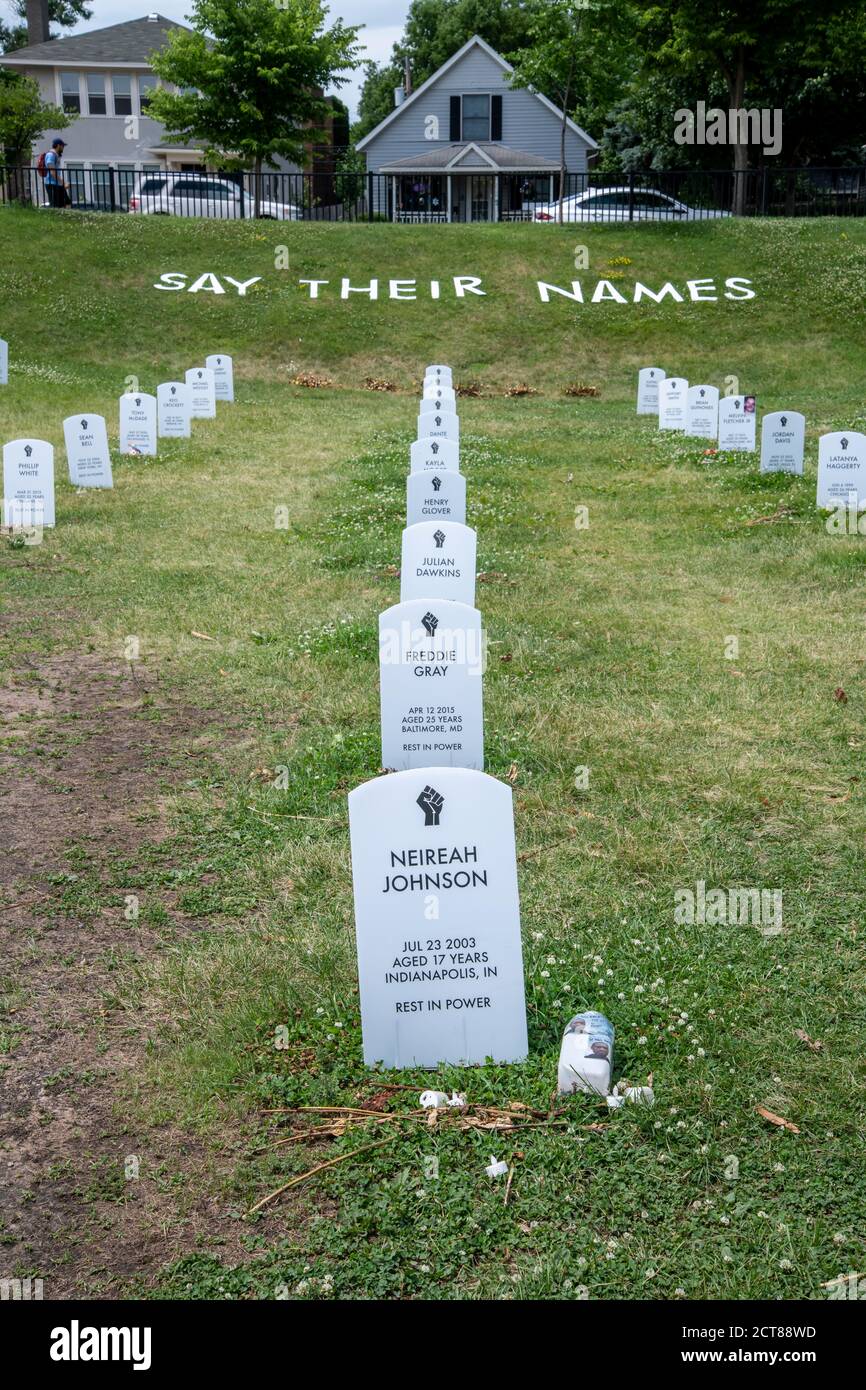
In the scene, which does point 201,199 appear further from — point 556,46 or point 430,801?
point 430,801

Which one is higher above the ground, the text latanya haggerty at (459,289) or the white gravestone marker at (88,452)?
the text latanya haggerty at (459,289)

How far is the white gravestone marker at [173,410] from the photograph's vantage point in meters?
18.1

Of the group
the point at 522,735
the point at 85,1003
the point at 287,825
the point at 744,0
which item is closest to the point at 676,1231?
the point at 85,1003

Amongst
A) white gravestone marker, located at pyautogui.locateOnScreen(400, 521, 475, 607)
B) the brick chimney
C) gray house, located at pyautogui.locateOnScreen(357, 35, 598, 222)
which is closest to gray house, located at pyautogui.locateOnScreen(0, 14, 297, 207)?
the brick chimney

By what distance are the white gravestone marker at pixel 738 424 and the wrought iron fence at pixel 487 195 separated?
663 inches

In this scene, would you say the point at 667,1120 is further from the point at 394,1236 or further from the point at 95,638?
the point at 95,638

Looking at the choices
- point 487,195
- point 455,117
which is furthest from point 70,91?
point 487,195

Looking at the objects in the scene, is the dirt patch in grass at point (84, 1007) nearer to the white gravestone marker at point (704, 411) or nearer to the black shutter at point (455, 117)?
the white gravestone marker at point (704, 411)

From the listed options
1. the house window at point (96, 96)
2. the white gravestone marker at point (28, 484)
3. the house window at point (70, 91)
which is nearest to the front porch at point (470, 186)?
the house window at point (96, 96)

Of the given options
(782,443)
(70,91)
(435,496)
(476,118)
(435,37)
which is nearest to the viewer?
(435,496)

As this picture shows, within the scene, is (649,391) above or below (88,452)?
above

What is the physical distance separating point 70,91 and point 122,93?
91.7 inches

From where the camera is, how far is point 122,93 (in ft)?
173

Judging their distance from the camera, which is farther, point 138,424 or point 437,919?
point 138,424
